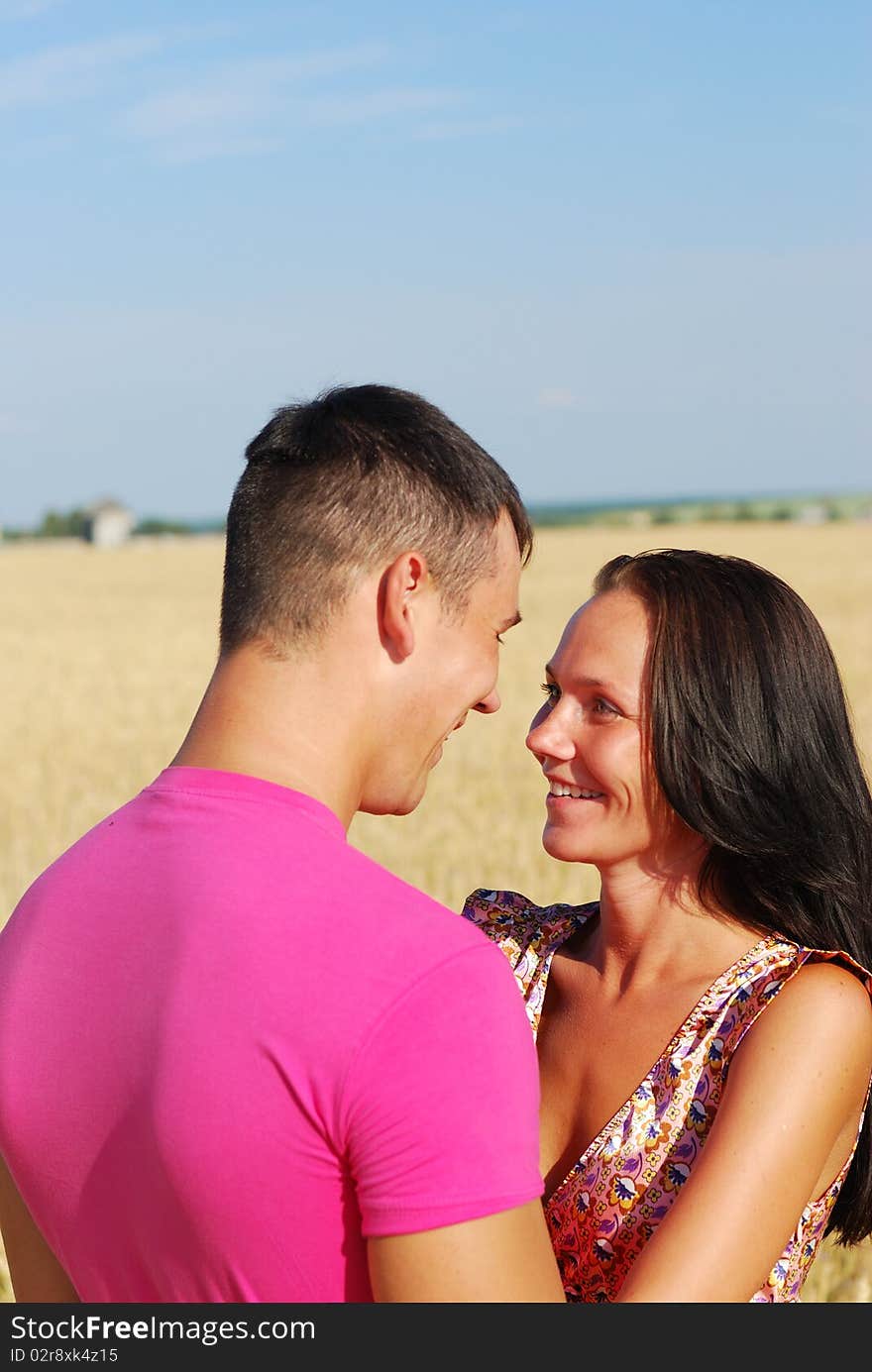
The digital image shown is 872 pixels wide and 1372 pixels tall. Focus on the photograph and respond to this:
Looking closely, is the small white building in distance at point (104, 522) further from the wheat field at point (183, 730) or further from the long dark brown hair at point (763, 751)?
the long dark brown hair at point (763, 751)

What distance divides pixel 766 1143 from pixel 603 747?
2.36ft

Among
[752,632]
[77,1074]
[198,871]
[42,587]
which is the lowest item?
[42,587]

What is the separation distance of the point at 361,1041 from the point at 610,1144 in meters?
1.00

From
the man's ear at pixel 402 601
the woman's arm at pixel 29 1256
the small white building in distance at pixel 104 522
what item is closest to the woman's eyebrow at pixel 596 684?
the man's ear at pixel 402 601

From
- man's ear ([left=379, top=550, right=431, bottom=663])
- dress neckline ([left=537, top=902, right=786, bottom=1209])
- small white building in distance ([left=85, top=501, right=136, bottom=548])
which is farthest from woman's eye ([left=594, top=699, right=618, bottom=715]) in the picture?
small white building in distance ([left=85, top=501, right=136, bottom=548])

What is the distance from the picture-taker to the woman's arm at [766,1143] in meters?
2.15

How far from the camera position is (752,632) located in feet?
8.51

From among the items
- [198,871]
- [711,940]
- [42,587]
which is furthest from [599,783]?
[42,587]

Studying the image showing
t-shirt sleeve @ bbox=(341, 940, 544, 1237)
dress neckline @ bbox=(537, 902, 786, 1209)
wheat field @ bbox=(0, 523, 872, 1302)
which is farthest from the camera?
wheat field @ bbox=(0, 523, 872, 1302)

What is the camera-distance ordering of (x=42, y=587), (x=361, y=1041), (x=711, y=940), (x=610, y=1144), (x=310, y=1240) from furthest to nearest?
(x=42, y=587) → (x=711, y=940) → (x=610, y=1144) → (x=310, y=1240) → (x=361, y=1041)

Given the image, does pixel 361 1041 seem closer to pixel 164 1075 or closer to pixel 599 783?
pixel 164 1075

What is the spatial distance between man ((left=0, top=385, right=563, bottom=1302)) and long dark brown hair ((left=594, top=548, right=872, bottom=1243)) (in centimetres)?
61

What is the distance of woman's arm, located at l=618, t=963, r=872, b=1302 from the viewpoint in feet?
7.06

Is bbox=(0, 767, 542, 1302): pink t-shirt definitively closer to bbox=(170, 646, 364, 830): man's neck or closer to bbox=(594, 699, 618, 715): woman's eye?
bbox=(170, 646, 364, 830): man's neck
